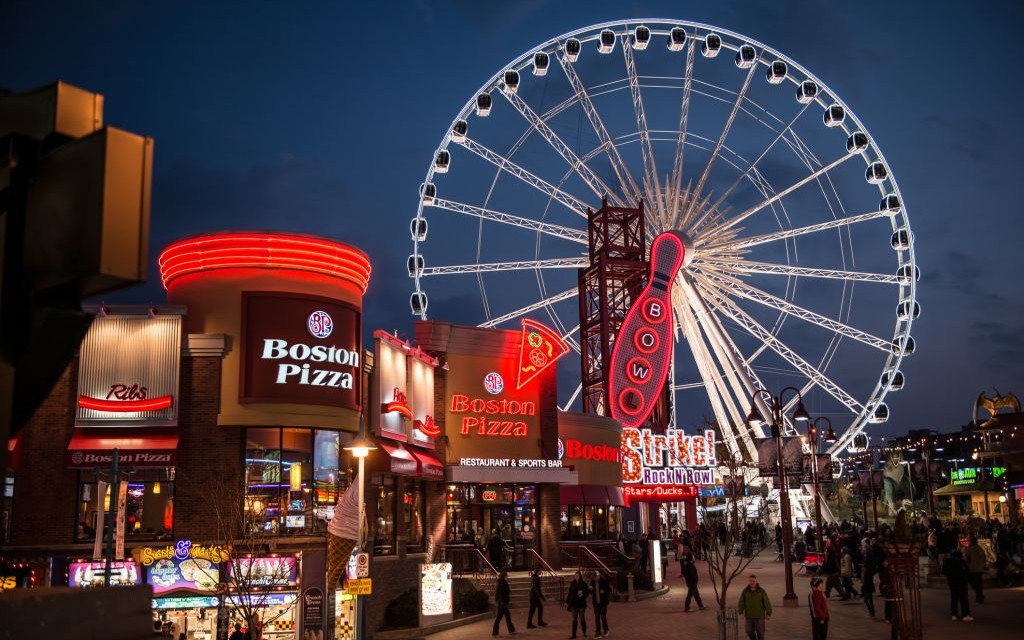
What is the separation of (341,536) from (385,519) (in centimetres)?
814

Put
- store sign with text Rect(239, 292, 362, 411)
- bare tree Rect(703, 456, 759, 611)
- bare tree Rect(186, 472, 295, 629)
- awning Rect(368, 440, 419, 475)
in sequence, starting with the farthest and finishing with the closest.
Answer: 1. awning Rect(368, 440, 419, 475)
2. store sign with text Rect(239, 292, 362, 411)
3. bare tree Rect(186, 472, 295, 629)
4. bare tree Rect(703, 456, 759, 611)

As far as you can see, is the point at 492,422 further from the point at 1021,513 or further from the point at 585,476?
the point at 1021,513

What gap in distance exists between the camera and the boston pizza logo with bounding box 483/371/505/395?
3912 cm

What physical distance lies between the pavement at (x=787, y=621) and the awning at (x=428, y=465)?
5252 mm

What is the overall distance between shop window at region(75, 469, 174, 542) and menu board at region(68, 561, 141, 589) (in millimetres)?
947

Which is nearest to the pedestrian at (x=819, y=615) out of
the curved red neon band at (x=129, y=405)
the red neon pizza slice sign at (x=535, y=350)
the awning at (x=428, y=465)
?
the awning at (x=428, y=465)

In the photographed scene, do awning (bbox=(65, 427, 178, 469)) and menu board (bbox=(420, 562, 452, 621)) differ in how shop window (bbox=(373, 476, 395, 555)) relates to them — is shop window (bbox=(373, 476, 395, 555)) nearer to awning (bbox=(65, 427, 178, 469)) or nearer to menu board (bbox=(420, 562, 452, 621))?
menu board (bbox=(420, 562, 452, 621))

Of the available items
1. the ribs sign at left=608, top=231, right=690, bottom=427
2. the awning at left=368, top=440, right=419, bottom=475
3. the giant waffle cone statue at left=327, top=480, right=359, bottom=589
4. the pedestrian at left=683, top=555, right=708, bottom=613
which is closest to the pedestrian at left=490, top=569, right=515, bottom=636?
the awning at left=368, top=440, right=419, bottom=475

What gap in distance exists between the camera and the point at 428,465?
33.8m

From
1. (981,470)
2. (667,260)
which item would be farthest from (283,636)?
(981,470)

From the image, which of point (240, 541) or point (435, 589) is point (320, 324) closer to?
point (240, 541)

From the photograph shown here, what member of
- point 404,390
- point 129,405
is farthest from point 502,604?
point 129,405

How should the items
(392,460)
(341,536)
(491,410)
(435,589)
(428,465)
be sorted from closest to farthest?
(341,536), (435,589), (392,460), (428,465), (491,410)

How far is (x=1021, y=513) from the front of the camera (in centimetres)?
5909
